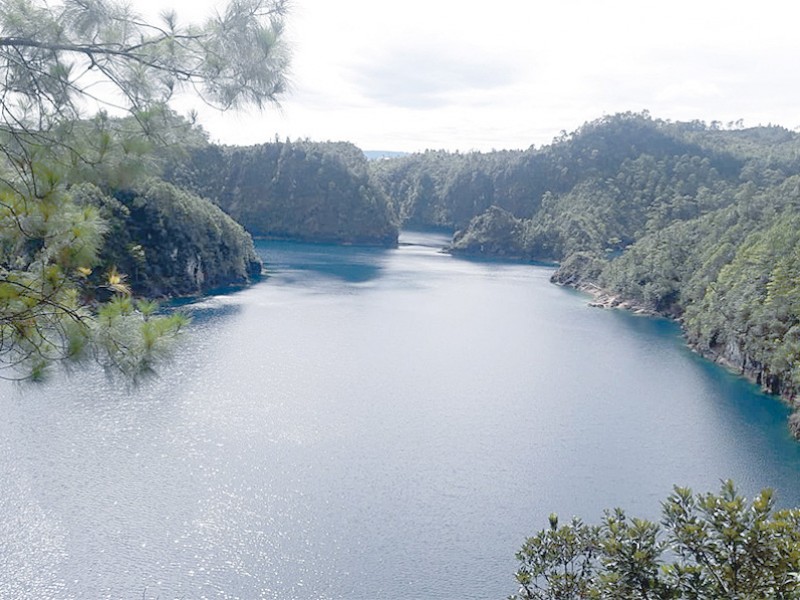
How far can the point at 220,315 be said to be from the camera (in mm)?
38750

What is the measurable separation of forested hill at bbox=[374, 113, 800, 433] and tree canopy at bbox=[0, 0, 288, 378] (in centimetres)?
2366

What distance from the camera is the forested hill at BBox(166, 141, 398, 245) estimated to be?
85.0 meters

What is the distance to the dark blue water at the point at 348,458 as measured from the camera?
544 inches

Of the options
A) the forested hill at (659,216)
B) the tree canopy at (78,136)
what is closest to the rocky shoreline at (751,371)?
the forested hill at (659,216)

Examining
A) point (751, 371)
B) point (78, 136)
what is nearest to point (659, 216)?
point (751, 371)

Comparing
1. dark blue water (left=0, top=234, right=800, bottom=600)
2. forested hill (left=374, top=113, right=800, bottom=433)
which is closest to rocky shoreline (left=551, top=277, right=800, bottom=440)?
forested hill (left=374, top=113, right=800, bottom=433)

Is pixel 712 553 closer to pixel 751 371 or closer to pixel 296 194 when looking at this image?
pixel 751 371

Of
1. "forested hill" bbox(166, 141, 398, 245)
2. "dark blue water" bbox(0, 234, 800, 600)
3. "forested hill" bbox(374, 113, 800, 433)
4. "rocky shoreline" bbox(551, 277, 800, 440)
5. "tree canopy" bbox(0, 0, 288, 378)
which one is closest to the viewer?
"tree canopy" bbox(0, 0, 288, 378)

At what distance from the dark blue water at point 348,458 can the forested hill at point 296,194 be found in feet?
164

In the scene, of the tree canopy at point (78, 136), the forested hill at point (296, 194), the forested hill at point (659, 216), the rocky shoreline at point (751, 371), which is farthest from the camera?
the forested hill at point (296, 194)

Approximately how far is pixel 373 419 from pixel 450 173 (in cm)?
9070

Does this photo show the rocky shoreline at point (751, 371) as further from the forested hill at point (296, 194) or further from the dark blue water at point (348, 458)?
the forested hill at point (296, 194)

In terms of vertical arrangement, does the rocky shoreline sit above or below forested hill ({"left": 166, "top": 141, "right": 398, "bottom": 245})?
below

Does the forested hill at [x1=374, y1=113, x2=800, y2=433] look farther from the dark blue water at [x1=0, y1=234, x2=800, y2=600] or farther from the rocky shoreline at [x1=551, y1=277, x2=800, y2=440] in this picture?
the dark blue water at [x1=0, y1=234, x2=800, y2=600]
